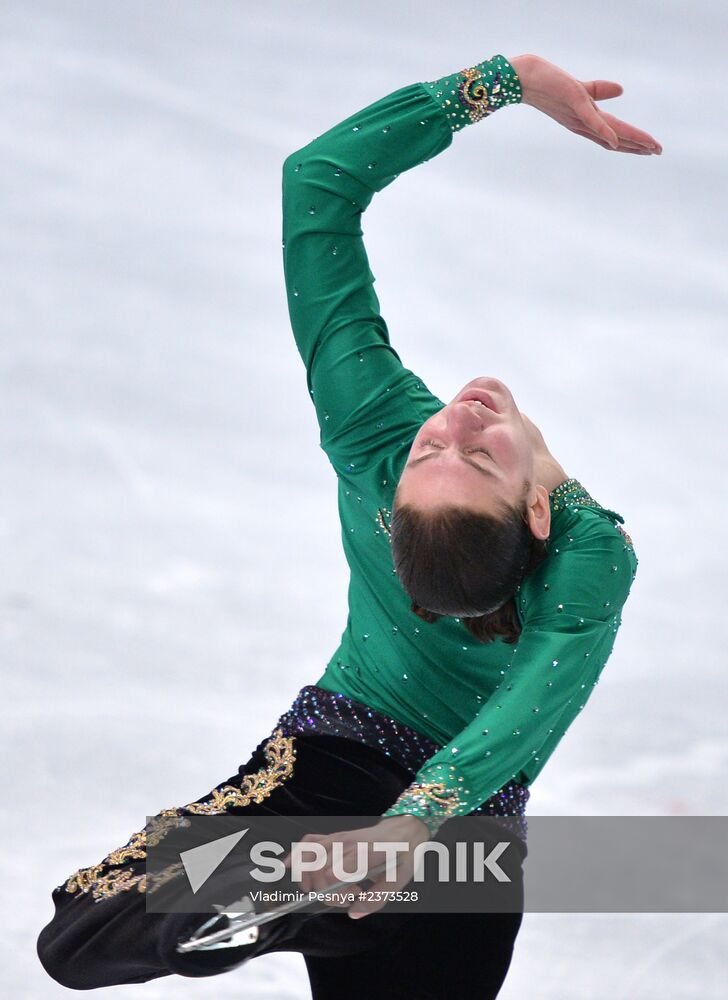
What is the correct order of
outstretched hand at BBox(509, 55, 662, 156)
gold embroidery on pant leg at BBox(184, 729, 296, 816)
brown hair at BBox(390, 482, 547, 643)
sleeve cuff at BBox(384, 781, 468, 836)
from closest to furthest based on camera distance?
1. sleeve cuff at BBox(384, 781, 468, 836)
2. brown hair at BBox(390, 482, 547, 643)
3. gold embroidery on pant leg at BBox(184, 729, 296, 816)
4. outstretched hand at BBox(509, 55, 662, 156)

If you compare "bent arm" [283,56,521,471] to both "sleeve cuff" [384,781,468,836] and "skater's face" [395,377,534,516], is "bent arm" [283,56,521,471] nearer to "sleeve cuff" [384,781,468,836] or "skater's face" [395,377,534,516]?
"skater's face" [395,377,534,516]

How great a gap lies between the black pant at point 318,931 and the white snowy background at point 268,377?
0.64m

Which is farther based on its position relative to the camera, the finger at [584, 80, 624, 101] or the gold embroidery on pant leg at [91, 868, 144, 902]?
the finger at [584, 80, 624, 101]

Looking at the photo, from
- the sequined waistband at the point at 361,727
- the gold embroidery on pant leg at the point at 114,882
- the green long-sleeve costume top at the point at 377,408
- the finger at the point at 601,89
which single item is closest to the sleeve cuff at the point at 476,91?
the green long-sleeve costume top at the point at 377,408

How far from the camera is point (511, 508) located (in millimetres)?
2619

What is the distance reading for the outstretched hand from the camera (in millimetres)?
2986

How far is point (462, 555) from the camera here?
2.60 meters

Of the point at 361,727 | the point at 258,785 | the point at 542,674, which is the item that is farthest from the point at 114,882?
the point at 542,674

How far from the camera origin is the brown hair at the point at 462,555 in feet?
8.48

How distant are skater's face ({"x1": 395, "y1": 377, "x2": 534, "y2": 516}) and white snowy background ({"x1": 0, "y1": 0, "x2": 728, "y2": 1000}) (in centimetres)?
132

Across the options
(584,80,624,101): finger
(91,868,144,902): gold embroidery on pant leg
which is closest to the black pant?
(91,868,144,902): gold embroidery on pant leg

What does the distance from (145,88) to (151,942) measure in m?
4.27

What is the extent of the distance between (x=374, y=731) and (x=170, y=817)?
0.44m

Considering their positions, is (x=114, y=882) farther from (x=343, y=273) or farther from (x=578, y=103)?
(x=578, y=103)
